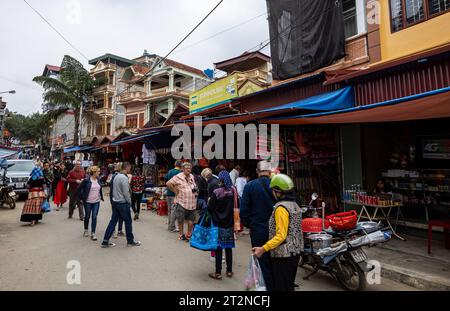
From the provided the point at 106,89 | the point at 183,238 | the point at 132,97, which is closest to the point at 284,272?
the point at 183,238

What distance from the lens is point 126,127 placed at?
98.2 ft

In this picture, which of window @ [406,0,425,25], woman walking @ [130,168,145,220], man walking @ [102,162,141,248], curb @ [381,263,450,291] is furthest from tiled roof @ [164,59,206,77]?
curb @ [381,263,450,291]

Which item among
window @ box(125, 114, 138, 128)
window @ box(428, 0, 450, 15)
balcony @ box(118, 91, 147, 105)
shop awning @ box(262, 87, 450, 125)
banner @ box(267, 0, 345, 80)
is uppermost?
balcony @ box(118, 91, 147, 105)

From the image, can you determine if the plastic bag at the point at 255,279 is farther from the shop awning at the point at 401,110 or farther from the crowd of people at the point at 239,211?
the shop awning at the point at 401,110

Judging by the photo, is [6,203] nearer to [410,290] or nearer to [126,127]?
[410,290]

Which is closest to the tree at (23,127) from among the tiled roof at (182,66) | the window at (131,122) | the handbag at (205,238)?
the window at (131,122)

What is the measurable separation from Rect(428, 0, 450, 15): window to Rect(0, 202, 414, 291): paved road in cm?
600

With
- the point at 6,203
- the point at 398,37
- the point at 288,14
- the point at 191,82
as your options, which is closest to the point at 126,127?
the point at 191,82

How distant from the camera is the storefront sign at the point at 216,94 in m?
11.9

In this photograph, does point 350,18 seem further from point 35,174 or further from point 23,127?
point 23,127

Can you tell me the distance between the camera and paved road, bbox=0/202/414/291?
3891mm

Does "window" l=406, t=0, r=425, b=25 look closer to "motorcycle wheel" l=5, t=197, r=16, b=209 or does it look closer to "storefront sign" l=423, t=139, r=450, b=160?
"storefront sign" l=423, t=139, r=450, b=160

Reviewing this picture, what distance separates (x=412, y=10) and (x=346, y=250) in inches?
250

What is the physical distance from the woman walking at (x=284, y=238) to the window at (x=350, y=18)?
7434 millimetres
